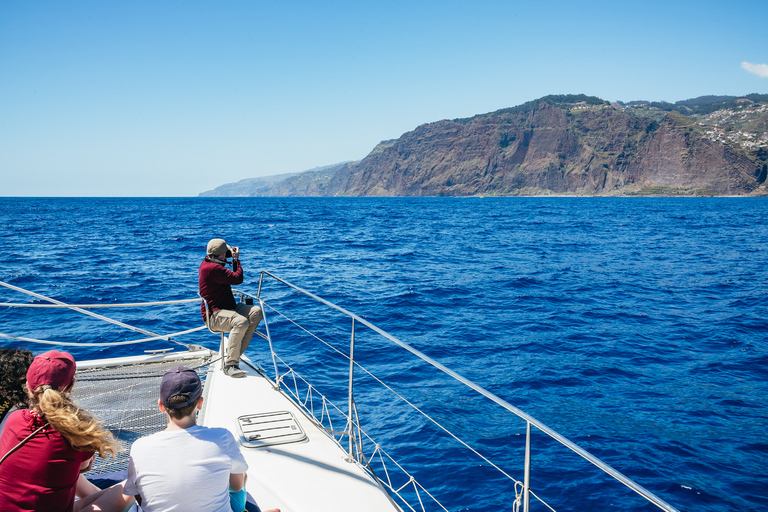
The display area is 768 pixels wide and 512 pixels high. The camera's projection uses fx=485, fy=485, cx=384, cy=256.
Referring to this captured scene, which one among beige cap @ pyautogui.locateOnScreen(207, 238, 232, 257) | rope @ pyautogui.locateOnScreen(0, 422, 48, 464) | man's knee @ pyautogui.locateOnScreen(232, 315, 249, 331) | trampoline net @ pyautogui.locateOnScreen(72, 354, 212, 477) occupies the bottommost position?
trampoline net @ pyautogui.locateOnScreen(72, 354, 212, 477)

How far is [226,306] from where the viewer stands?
568 centimetres

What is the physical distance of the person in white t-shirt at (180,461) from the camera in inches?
86.8

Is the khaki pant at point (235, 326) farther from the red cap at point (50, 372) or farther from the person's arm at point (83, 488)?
the red cap at point (50, 372)

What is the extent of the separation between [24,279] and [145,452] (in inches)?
769

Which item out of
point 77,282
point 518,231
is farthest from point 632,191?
point 77,282

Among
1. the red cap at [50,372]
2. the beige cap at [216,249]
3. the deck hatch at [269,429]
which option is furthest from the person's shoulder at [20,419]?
the beige cap at [216,249]

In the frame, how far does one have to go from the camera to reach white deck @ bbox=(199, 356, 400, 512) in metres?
3.17

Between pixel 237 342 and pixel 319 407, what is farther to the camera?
pixel 319 407

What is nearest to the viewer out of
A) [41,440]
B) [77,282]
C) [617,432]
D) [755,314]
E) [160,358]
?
[41,440]

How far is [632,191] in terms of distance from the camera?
170m

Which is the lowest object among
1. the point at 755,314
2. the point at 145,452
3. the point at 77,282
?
the point at 755,314

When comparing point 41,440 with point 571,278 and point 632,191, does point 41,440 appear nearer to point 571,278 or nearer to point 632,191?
point 571,278

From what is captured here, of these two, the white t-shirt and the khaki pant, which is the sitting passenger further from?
the khaki pant

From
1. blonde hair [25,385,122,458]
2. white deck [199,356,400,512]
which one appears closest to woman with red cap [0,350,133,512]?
blonde hair [25,385,122,458]
